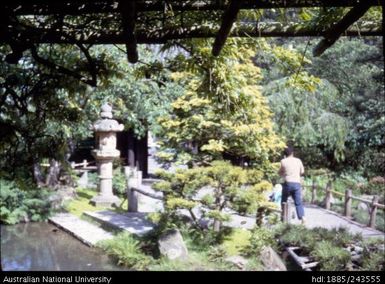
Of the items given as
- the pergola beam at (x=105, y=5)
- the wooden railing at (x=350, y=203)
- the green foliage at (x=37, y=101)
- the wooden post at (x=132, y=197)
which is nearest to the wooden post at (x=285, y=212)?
the wooden railing at (x=350, y=203)

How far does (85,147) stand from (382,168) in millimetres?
11278

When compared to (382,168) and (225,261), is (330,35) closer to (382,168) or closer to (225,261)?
(225,261)

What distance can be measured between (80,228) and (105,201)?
7.04 feet

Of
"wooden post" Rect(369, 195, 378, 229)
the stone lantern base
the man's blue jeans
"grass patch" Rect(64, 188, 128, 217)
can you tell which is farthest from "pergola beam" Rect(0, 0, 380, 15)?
the stone lantern base

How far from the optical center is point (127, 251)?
8203 mm

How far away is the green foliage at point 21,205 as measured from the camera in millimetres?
11211

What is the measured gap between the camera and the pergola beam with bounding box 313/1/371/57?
2148 mm

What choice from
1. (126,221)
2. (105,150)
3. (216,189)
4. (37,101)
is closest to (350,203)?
(216,189)

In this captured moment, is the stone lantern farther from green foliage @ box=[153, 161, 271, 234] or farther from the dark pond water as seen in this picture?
green foliage @ box=[153, 161, 271, 234]

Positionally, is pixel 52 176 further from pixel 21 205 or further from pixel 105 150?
pixel 105 150

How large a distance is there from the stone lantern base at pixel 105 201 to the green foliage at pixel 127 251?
351 centimetres

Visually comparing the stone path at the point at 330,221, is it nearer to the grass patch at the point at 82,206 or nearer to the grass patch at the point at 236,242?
the grass patch at the point at 236,242

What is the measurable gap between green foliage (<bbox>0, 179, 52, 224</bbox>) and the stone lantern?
5.04 feet

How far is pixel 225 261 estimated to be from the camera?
7656mm
